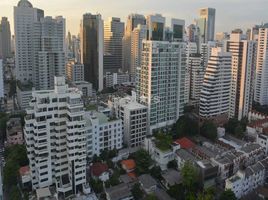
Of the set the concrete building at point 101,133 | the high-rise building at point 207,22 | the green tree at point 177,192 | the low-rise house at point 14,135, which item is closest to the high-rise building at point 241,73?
the concrete building at point 101,133

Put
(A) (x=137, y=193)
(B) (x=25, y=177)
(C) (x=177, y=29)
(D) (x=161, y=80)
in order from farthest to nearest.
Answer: (C) (x=177, y=29) → (D) (x=161, y=80) → (B) (x=25, y=177) → (A) (x=137, y=193)

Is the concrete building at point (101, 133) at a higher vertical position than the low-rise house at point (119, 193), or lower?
higher

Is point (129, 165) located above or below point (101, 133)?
below

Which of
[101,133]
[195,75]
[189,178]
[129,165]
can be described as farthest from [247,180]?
[195,75]

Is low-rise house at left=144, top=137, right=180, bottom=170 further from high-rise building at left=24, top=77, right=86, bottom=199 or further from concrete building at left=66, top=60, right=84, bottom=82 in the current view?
concrete building at left=66, top=60, right=84, bottom=82

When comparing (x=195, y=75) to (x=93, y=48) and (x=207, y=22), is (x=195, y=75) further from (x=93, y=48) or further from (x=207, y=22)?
(x=207, y=22)

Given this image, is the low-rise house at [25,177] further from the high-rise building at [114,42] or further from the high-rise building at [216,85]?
the high-rise building at [114,42]

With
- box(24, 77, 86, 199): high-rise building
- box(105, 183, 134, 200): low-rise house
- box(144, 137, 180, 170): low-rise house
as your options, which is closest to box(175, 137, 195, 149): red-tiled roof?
box(144, 137, 180, 170): low-rise house
